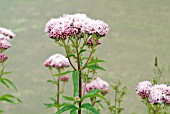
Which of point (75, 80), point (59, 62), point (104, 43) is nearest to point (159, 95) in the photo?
point (75, 80)

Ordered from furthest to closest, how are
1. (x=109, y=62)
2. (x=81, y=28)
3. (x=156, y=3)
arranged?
(x=156, y=3) < (x=109, y=62) < (x=81, y=28)

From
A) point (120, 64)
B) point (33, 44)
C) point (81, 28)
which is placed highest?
point (33, 44)

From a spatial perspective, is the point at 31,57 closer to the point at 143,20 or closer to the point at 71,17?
the point at 143,20

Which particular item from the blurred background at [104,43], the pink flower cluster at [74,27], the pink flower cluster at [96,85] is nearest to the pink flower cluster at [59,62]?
the pink flower cluster at [96,85]

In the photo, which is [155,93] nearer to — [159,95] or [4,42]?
[159,95]

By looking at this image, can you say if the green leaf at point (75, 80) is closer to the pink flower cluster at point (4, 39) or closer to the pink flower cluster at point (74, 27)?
the pink flower cluster at point (74, 27)

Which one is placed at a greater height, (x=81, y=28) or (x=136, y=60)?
(x=136, y=60)

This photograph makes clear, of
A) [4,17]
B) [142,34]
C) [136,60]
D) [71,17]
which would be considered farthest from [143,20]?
[71,17]

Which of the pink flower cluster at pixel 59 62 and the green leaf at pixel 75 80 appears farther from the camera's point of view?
the pink flower cluster at pixel 59 62
